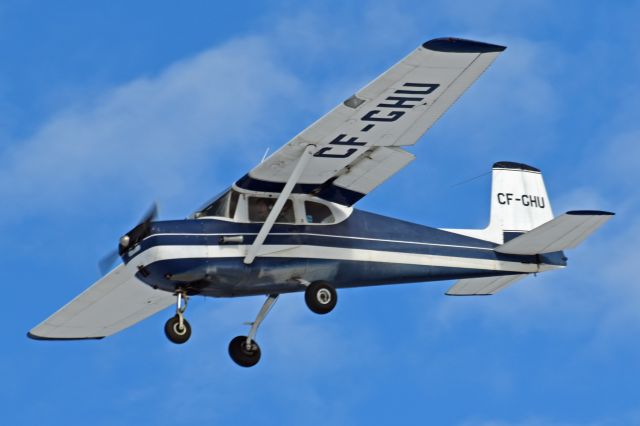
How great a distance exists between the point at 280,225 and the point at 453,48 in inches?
160

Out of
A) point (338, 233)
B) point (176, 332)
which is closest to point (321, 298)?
point (338, 233)

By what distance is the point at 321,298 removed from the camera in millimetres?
23141

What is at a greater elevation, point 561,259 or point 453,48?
point 453,48

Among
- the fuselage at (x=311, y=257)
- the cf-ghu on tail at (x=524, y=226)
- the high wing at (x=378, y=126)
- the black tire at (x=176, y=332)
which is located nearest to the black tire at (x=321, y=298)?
the fuselage at (x=311, y=257)

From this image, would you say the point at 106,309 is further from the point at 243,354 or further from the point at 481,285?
the point at 481,285

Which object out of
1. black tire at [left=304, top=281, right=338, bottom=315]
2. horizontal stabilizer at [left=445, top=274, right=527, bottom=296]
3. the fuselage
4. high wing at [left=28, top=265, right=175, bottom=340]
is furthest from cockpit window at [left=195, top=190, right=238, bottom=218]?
horizontal stabilizer at [left=445, top=274, right=527, bottom=296]

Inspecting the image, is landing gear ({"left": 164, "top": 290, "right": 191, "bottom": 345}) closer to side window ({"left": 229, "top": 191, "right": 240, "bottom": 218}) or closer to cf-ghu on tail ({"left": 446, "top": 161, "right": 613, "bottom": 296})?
side window ({"left": 229, "top": 191, "right": 240, "bottom": 218})

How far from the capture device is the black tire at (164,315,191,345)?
2248 cm

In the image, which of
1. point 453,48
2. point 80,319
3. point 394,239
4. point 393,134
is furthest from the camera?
point 80,319

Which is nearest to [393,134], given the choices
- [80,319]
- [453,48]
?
[453,48]

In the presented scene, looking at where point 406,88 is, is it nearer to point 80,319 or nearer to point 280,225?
point 280,225

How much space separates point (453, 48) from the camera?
2103 centimetres

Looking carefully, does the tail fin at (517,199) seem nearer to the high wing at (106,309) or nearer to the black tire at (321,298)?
the black tire at (321,298)

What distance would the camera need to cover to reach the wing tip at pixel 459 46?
821 inches
